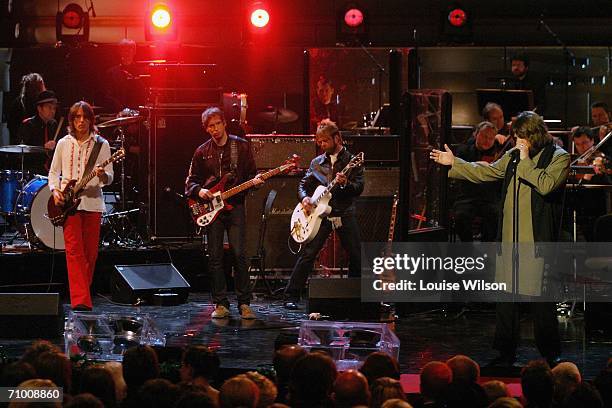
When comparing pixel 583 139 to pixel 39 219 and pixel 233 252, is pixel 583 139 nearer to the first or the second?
pixel 233 252

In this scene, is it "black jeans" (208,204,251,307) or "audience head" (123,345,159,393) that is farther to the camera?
"black jeans" (208,204,251,307)

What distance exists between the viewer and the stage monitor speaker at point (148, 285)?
12.0 meters

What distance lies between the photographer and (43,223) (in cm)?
1248

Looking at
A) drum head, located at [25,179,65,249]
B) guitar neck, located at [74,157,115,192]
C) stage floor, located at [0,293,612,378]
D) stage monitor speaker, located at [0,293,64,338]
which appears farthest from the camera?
drum head, located at [25,179,65,249]

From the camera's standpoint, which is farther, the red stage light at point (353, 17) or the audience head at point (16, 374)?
the red stage light at point (353, 17)

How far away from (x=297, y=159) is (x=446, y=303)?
213 cm

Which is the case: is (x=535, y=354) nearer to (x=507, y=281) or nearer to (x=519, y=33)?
(x=507, y=281)

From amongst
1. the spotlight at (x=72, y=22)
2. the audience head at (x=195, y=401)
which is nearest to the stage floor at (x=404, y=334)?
the audience head at (x=195, y=401)

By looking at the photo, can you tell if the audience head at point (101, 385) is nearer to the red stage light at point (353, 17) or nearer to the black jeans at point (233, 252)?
the black jeans at point (233, 252)

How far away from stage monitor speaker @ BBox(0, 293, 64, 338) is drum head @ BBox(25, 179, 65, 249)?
8.53ft

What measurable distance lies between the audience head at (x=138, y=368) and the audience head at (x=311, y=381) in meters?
0.83

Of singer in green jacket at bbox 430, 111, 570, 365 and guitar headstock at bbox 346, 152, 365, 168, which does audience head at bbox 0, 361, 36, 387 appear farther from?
guitar headstock at bbox 346, 152, 365, 168

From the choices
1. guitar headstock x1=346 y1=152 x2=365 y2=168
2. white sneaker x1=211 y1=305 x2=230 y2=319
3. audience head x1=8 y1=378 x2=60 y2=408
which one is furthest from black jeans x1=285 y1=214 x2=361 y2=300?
audience head x1=8 y1=378 x2=60 y2=408

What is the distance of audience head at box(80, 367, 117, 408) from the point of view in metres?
5.66
